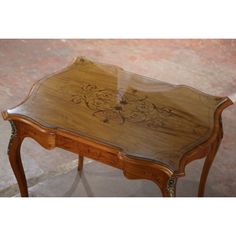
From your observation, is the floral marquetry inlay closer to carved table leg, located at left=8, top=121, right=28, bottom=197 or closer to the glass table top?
the glass table top

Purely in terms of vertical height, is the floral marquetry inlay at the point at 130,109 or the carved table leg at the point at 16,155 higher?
the floral marquetry inlay at the point at 130,109

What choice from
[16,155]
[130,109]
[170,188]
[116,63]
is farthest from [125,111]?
[116,63]

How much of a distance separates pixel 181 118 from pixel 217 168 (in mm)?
870

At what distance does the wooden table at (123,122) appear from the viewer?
1.91 metres

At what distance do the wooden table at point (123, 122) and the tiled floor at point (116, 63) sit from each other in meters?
0.30

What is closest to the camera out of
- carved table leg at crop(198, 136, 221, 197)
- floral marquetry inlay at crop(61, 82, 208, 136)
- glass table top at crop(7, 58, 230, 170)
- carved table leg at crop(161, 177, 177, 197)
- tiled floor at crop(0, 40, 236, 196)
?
carved table leg at crop(161, 177, 177, 197)

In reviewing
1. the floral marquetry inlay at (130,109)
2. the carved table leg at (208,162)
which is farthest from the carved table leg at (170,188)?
the carved table leg at (208,162)

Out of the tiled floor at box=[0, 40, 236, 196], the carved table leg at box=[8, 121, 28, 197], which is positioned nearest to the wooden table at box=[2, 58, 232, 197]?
the carved table leg at box=[8, 121, 28, 197]

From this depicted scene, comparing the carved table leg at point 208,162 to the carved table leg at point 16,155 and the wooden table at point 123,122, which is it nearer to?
the wooden table at point 123,122

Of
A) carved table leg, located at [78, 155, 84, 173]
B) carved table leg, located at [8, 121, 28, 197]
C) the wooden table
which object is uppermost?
the wooden table

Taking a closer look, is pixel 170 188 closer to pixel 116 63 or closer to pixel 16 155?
pixel 16 155

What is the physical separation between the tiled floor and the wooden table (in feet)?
0.99

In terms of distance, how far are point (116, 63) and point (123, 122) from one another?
2471 millimetres

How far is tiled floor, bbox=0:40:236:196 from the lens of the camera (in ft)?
8.68
